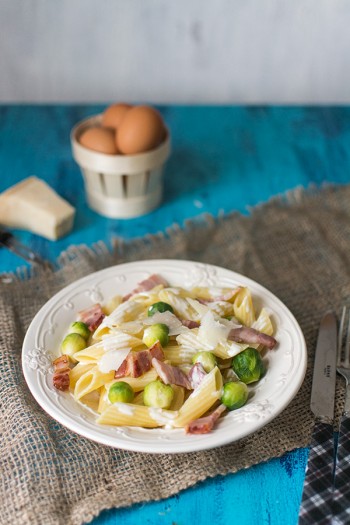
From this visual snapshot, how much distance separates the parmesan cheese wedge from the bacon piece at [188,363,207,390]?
0.94 meters

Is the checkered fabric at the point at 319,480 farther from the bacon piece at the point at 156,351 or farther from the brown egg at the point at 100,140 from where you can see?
the brown egg at the point at 100,140

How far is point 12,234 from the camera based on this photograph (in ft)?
7.57

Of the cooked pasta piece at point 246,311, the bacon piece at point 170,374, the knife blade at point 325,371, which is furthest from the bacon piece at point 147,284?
the knife blade at point 325,371

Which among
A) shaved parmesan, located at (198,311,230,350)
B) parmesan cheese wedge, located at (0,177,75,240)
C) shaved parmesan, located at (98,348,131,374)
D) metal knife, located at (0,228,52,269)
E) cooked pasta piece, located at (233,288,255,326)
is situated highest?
shaved parmesan, located at (198,311,230,350)

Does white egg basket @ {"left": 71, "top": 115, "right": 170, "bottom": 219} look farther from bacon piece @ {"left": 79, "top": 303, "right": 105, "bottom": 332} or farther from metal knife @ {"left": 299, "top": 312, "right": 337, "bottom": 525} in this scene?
metal knife @ {"left": 299, "top": 312, "right": 337, "bottom": 525}

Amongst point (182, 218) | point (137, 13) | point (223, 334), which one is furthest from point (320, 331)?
point (137, 13)

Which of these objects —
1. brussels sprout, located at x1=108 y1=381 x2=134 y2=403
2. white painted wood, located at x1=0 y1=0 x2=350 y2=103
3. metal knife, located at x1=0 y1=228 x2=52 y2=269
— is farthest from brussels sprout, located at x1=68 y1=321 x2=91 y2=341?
white painted wood, located at x1=0 y1=0 x2=350 y2=103

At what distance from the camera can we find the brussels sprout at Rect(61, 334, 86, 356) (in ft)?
5.33

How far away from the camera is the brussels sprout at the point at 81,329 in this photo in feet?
5.48

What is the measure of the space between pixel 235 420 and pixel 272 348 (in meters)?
0.27

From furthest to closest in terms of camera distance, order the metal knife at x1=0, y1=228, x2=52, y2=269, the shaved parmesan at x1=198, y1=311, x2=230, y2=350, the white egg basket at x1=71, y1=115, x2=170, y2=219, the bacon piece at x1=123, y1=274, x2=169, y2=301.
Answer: the white egg basket at x1=71, y1=115, x2=170, y2=219 → the metal knife at x1=0, y1=228, x2=52, y2=269 → the bacon piece at x1=123, y1=274, x2=169, y2=301 → the shaved parmesan at x1=198, y1=311, x2=230, y2=350

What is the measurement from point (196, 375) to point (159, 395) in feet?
0.34

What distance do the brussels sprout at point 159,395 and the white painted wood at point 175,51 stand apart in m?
2.01

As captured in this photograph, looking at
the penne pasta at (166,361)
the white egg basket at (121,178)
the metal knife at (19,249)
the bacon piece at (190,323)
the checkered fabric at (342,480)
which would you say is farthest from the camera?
the white egg basket at (121,178)
